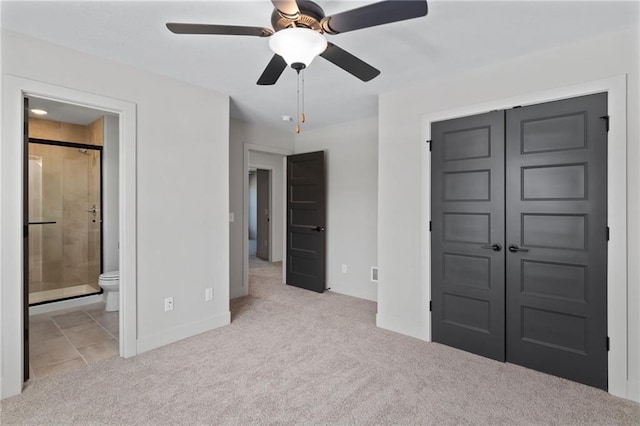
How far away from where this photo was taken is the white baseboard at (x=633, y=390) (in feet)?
7.15

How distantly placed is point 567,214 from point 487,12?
157 centimetres

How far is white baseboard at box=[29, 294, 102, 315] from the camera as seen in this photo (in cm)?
382

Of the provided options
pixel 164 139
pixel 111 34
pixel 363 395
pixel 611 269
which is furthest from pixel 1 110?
pixel 611 269

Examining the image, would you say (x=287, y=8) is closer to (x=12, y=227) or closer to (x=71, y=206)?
(x=12, y=227)

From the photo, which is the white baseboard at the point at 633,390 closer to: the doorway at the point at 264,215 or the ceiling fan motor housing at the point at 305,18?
the ceiling fan motor housing at the point at 305,18

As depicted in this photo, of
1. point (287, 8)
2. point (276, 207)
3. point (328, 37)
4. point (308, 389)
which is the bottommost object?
point (308, 389)

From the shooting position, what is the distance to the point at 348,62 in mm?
1924

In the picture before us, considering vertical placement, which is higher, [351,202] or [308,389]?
[351,202]

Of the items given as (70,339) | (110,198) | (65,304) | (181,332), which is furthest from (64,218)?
(181,332)

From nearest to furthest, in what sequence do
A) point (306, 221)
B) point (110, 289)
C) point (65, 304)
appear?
point (110, 289) → point (65, 304) → point (306, 221)

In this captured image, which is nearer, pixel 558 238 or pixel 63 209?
pixel 558 238

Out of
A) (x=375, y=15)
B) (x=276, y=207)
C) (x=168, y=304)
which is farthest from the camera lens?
(x=276, y=207)

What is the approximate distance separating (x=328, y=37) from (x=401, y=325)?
2.72m

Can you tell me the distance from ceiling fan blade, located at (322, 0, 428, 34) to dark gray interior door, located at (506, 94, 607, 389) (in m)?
1.73
